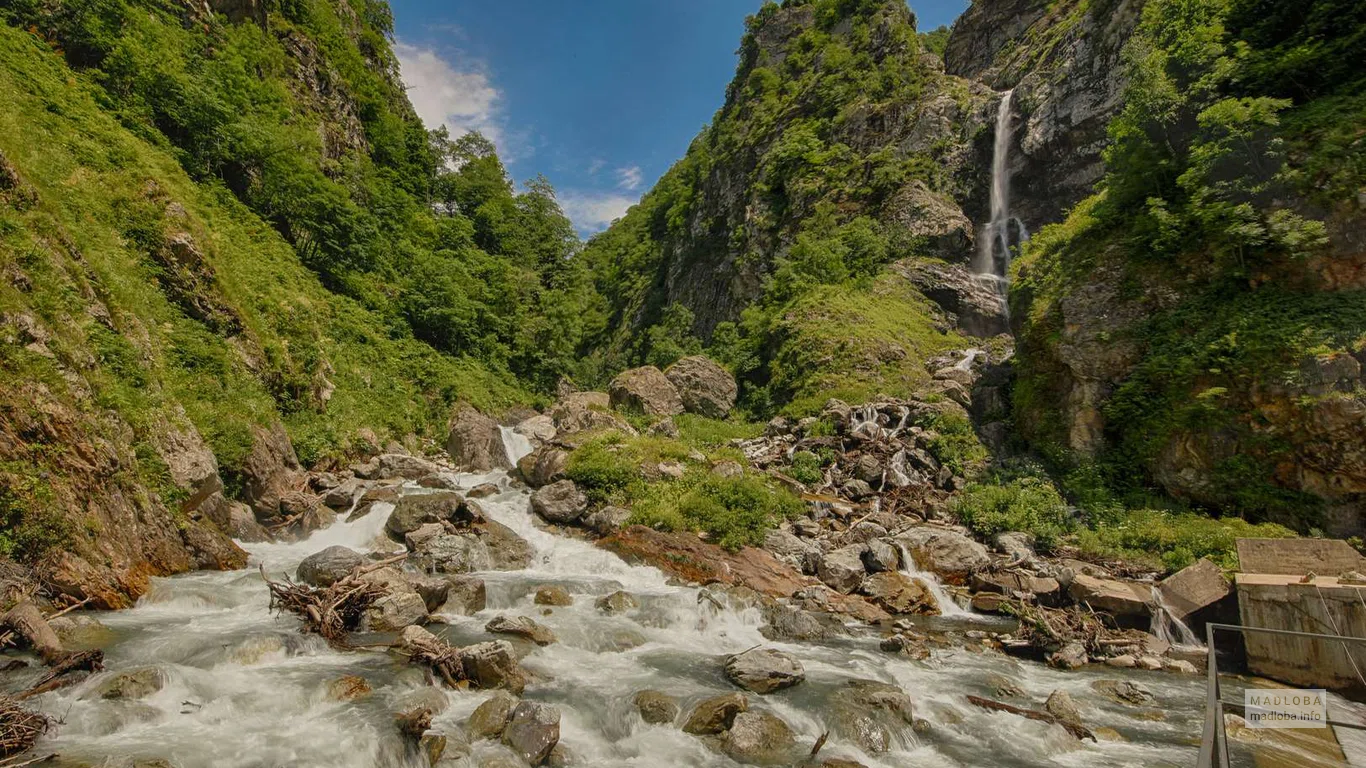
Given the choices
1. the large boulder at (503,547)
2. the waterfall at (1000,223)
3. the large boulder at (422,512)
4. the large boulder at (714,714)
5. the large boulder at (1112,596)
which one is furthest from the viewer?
the waterfall at (1000,223)

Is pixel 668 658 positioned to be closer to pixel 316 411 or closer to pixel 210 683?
pixel 210 683

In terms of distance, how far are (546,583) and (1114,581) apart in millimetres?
12668

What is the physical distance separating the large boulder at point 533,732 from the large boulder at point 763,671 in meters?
3.09

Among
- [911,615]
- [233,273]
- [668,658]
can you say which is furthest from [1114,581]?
[233,273]

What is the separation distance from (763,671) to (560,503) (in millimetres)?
10504

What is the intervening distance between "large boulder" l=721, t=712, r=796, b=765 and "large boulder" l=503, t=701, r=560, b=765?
2.09 m

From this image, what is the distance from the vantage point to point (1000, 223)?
40.9m

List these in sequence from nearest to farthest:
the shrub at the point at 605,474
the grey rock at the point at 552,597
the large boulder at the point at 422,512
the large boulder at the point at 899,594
Result: the grey rock at the point at 552,597, the large boulder at the point at 899,594, the large boulder at the point at 422,512, the shrub at the point at 605,474

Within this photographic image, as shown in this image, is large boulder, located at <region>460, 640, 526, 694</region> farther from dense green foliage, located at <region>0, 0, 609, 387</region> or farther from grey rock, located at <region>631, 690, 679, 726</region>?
dense green foliage, located at <region>0, 0, 609, 387</region>

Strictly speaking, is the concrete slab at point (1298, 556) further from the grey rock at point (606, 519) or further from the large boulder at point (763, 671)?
the grey rock at point (606, 519)

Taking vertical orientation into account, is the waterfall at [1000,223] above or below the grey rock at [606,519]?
above

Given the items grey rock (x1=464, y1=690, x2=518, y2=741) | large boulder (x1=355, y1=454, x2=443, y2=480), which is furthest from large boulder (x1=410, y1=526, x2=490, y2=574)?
grey rock (x1=464, y1=690, x2=518, y2=741)

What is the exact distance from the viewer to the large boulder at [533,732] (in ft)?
22.4

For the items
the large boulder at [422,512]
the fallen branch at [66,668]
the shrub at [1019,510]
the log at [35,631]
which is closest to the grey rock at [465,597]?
the large boulder at [422,512]
